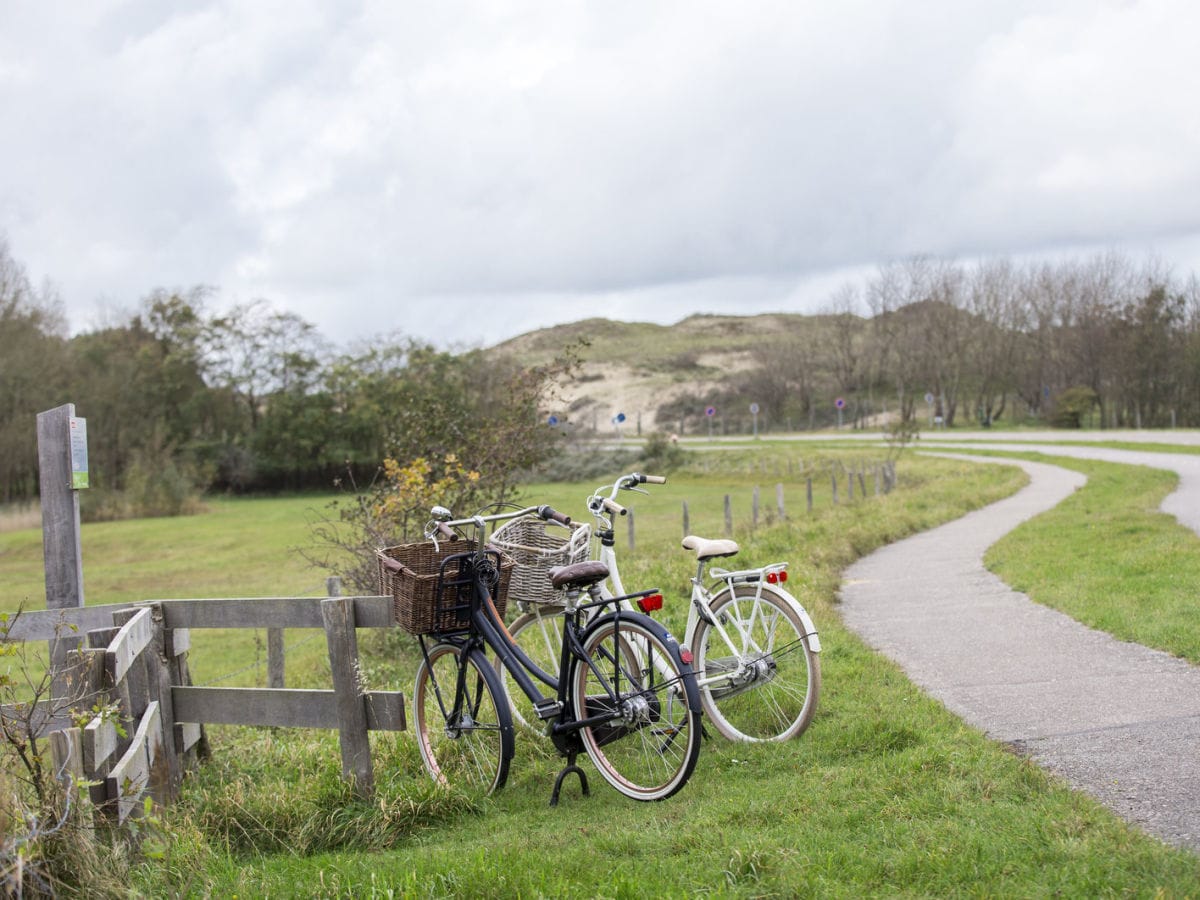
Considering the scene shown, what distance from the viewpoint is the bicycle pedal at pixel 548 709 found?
17.6 ft

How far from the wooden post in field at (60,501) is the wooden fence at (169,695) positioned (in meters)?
0.35

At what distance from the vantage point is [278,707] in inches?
229

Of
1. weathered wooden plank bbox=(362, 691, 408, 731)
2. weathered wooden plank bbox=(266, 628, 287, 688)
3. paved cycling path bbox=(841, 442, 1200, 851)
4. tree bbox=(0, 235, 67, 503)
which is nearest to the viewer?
paved cycling path bbox=(841, 442, 1200, 851)

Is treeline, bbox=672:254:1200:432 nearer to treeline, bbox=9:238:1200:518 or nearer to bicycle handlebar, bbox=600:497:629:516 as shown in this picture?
treeline, bbox=9:238:1200:518

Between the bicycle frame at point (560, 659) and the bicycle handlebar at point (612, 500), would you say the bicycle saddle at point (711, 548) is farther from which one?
the bicycle frame at point (560, 659)

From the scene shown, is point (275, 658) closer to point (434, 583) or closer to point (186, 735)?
point (186, 735)

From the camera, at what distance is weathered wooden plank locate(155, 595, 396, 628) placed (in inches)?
232

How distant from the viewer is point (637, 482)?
6176 millimetres

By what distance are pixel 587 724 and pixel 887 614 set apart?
569 cm

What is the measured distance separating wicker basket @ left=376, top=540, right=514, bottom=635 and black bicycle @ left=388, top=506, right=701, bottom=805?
10mm

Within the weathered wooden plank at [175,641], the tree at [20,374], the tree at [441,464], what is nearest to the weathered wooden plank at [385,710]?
the weathered wooden plank at [175,641]

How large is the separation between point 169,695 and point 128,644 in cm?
82

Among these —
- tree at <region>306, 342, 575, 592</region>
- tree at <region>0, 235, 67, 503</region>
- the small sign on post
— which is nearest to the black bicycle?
the small sign on post

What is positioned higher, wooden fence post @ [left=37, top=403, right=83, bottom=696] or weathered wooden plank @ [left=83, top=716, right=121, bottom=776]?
wooden fence post @ [left=37, top=403, right=83, bottom=696]
